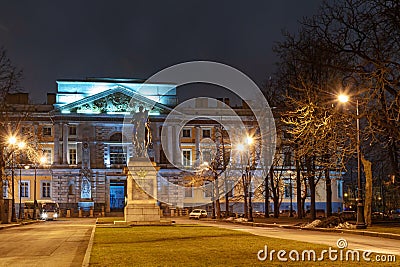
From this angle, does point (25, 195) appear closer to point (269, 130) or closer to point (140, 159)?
point (269, 130)

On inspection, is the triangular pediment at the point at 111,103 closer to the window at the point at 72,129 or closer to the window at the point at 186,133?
the window at the point at 72,129

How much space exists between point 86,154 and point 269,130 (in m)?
58.1

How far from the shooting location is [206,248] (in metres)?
20.8

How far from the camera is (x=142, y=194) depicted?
4272 centimetres

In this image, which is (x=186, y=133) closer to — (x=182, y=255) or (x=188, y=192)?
(x=188, y=192)

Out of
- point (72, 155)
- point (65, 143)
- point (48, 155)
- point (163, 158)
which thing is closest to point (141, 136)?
point (65, 143)

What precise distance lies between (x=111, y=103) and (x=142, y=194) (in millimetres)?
68216

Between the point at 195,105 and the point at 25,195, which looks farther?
the point at 195,105

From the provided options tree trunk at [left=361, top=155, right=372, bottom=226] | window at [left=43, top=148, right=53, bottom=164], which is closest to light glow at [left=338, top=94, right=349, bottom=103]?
tree trunk at [left=361, top=155, right=372, bottom=226]

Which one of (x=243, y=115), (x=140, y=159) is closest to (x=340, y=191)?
(x=243, y=115)

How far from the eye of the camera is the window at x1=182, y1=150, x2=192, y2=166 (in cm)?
11538

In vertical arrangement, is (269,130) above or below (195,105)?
below

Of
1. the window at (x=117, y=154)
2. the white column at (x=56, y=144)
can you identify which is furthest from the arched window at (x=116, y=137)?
the white column at (x=56, y=144)

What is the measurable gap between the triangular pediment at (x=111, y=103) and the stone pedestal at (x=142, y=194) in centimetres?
6536
